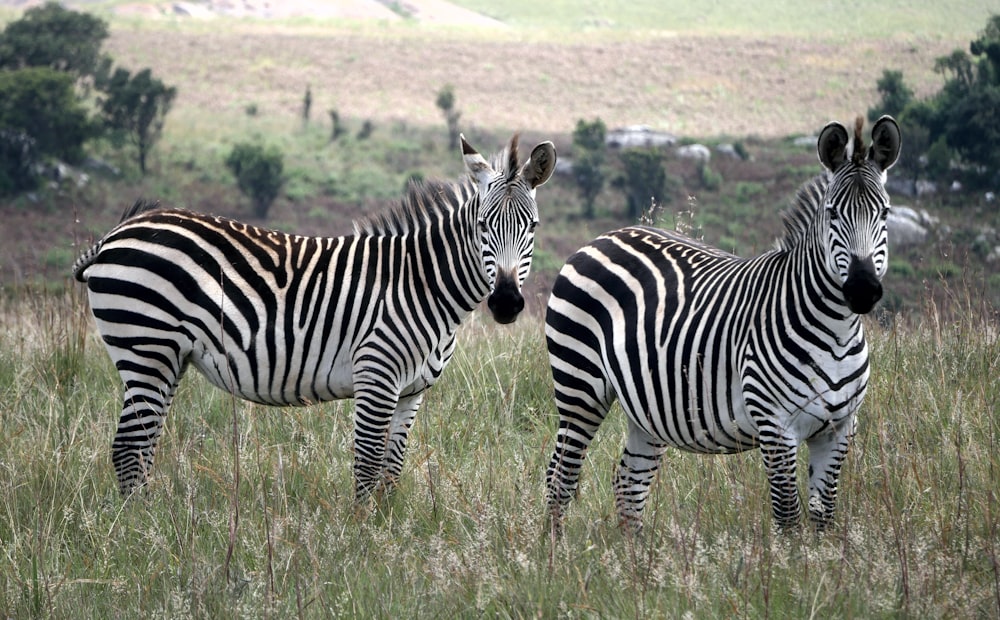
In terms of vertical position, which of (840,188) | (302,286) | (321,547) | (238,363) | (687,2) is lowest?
(321,547)

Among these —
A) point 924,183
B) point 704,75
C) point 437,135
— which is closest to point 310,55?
point 437,135

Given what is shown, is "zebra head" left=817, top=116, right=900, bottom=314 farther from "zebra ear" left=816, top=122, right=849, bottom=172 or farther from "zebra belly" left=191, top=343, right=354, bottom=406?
"zebra belly" left=191, top=343, right=354, bottom=406

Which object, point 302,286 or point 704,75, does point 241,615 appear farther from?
point 704,75

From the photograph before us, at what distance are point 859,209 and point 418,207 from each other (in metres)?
2.63

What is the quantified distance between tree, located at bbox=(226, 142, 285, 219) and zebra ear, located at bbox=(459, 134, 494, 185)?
48.3 metres

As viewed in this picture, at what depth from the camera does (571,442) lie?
4.68 metres

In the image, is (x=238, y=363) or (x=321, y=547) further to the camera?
(x=238, y=363)

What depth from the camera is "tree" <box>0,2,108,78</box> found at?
5900cm

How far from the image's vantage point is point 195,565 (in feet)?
12.0

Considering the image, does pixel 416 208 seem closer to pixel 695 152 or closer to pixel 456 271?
pixel 456 271

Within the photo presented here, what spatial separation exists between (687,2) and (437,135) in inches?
1443

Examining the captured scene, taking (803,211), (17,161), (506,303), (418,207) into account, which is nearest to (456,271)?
(418,207)

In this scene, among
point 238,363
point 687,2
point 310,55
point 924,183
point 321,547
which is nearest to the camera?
point 321,547

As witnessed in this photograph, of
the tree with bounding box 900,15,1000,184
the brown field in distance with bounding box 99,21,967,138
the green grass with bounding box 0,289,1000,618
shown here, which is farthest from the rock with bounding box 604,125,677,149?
the green grass with bounding box 0,289,1000,618
